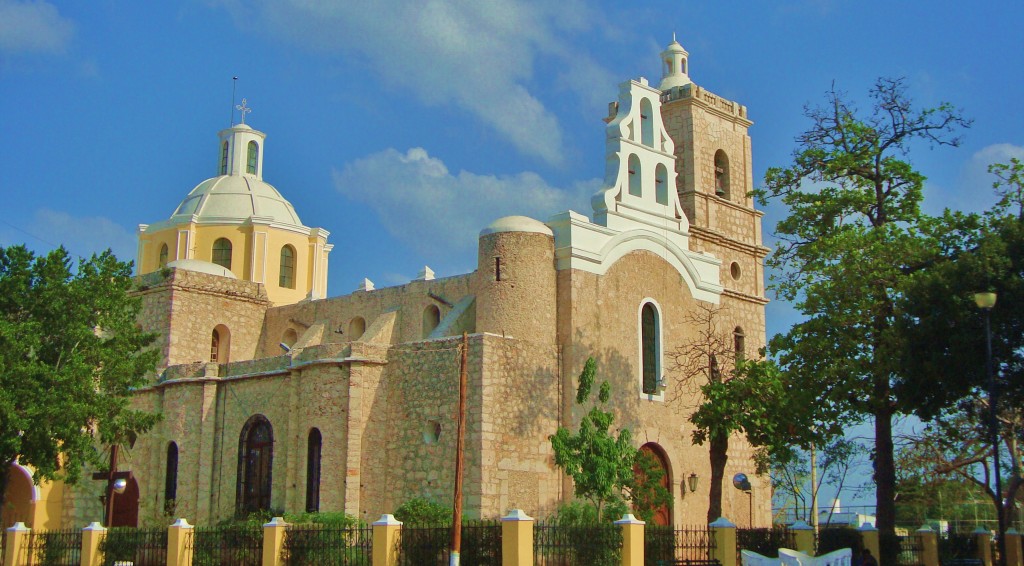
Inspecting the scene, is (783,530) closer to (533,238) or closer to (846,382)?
(846,382)

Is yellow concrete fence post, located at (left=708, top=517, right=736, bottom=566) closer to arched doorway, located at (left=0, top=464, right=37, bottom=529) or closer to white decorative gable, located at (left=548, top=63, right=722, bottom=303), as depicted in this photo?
white decorative gable, located at (left=548, top=63, right=722, bottom=303)

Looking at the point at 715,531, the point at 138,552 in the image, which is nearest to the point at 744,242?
the point at 715,531

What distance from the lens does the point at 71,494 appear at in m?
35.1

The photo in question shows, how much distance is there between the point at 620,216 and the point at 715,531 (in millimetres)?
10797

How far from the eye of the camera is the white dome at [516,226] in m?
28.9

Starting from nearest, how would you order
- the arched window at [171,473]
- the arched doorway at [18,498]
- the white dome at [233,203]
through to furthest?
the arched window at [171,473]
the arched doorway at [18,498]
the white dome at [233,203]

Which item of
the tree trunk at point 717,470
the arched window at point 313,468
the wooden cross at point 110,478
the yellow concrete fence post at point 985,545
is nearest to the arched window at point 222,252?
the wooden cross at point 110,478

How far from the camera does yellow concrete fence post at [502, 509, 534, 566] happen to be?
20703 mm

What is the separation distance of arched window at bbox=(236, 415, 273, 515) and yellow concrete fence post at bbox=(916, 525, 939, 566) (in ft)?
52.9

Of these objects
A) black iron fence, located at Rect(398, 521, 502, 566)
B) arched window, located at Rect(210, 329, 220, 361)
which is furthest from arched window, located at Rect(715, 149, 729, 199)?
black iron fence, located at Rect(398, 521, 502, 566)

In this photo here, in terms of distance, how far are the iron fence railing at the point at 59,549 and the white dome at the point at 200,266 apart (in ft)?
32.4

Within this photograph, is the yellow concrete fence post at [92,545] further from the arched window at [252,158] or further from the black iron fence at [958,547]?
the black iron fence at [958,547]

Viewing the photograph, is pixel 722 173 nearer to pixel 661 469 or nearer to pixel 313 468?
pixel 661 469

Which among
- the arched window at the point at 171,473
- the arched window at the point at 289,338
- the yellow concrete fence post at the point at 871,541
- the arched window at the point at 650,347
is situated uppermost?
the arched window at the point at 289,338
